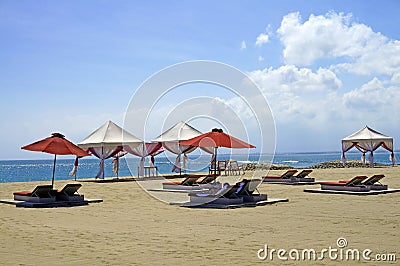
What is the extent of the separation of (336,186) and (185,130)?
14049 mm

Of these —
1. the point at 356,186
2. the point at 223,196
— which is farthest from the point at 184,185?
the point at 356,186

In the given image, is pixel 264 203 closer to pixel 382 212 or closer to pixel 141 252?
pixel 382 212

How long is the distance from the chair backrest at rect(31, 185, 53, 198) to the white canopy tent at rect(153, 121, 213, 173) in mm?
15103

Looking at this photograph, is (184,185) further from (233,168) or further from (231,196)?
(233,168)

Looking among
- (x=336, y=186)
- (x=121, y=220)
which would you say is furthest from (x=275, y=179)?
(x=121, y=220)

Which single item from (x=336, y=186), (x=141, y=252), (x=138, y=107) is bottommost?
(x=141, y=252)

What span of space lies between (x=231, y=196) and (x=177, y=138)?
15587mm

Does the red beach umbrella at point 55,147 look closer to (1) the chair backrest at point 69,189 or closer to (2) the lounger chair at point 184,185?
(1) the chair backrest at point 69,189

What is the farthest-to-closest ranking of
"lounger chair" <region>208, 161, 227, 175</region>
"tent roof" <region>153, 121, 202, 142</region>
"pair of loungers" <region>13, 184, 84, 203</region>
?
"tent roof" <region>153, 121, 202, 142</region>, "lounger chair" <region>208, 161, 227, 175</region>, "pair of loungers" <region>13, 184, 84, 203</region>

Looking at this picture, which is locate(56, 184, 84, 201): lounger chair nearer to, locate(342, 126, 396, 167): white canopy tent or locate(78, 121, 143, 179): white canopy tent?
locate(78, 121, 143, 179): white canopy tent

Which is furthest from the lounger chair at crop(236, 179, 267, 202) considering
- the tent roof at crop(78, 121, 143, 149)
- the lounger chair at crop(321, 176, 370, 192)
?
the tent roof at crop(78, 121, 143, 149)

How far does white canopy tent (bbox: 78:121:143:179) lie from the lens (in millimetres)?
26469

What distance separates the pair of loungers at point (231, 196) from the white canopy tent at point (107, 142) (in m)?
13.1

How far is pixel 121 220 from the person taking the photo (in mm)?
10750
